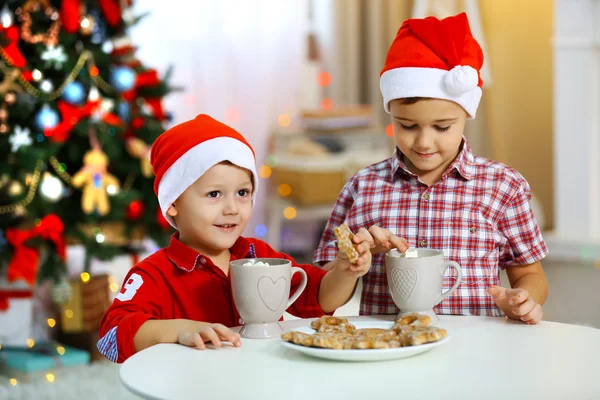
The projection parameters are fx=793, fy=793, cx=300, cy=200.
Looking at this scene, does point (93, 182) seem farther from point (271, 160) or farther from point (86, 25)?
point (271, 160)

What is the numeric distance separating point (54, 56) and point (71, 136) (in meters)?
0.28

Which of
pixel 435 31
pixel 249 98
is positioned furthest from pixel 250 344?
pixel 249 98

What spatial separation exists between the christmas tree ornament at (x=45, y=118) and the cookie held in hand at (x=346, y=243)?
1706 mm

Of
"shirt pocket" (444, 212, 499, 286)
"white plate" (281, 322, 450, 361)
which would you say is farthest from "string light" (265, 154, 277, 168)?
"white plate" (281, 322, 450, 361)

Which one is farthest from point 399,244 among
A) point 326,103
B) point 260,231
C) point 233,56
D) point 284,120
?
point 326,103

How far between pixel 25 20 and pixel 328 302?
182 centimetres

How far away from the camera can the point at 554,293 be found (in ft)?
11.0

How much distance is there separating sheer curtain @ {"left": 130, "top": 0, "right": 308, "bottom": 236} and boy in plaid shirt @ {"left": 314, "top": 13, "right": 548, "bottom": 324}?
245 cm

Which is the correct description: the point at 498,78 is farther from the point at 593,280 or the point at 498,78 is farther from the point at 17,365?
the point at 17,365

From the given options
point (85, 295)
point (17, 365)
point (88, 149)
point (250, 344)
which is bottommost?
point (17, 365)

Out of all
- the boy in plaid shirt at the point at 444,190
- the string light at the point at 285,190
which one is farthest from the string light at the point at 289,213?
the boy in plaid shirt at the point at 444,190

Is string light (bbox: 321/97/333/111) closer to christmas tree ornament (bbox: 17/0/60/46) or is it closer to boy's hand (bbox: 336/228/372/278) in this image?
christmas tree ornament (bbox: 17/0/60/46)

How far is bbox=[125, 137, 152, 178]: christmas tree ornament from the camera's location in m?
2.76

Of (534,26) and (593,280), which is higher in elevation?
(534,26)
